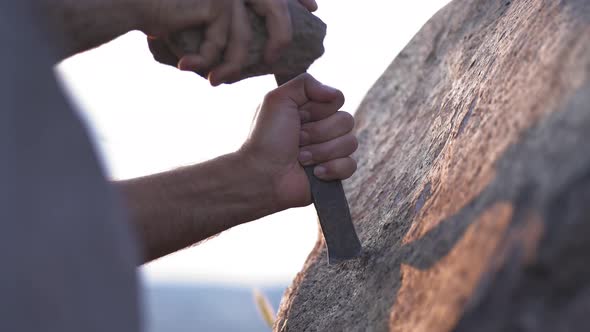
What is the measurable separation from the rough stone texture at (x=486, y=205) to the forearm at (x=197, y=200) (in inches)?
9.9

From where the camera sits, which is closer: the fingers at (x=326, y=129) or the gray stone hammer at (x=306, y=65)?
the gray stone hammer at (x=306, y=65)

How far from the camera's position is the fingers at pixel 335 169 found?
1.55 metres

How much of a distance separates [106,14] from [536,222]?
0.86m

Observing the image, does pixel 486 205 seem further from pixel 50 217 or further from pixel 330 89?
pixel 330 89

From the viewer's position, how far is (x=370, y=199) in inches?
72.6

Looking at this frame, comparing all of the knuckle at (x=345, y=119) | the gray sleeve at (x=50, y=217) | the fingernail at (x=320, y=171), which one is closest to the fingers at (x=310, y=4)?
the knuckle at (x=345, y=119)

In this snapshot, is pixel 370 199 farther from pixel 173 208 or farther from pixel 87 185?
pixel 87 185

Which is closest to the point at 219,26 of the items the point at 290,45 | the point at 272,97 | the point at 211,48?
the point at 211,48

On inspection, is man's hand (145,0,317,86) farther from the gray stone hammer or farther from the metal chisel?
the metal chisel

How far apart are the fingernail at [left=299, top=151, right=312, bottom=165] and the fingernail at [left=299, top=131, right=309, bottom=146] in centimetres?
3

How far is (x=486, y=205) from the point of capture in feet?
3.12

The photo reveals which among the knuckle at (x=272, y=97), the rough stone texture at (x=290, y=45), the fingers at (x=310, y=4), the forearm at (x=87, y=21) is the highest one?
the forearm at (x=87, y=21)

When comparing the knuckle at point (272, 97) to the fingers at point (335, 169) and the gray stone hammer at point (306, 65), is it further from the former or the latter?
the fingers at point (335, 169)

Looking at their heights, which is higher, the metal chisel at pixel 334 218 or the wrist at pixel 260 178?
the wrist at pixel 260 178
